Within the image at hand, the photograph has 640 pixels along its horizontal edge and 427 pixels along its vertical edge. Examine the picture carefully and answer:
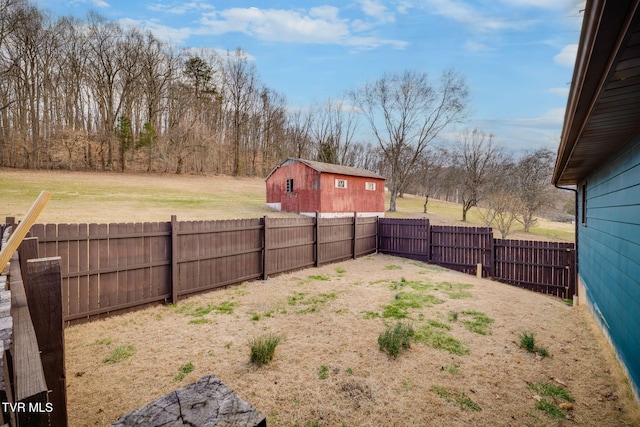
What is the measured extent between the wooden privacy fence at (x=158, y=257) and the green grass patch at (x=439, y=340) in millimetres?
4384

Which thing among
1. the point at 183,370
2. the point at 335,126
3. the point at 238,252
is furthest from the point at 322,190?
the point at 335,126

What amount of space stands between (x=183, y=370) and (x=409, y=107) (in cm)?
2799

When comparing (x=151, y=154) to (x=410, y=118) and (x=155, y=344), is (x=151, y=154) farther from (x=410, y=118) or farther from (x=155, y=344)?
(x=155, y=344)

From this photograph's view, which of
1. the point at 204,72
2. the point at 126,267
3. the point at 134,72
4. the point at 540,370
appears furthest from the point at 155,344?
the point at 204,72

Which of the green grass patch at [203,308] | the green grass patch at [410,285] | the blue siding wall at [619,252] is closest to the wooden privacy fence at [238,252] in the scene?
the green grass patch at [203,308]

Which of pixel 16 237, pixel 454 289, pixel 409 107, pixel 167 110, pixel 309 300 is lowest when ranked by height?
pixel 454 289

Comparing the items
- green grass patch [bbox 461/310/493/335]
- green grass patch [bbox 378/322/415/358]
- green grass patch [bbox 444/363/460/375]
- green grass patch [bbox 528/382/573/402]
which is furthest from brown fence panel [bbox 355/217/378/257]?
green grass patch [bbox 528/382/573/402]

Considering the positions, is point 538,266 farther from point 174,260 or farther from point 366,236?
point 174,260

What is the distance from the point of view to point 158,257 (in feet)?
19.3

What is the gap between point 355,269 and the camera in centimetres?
980

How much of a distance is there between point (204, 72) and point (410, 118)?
2428 centimetres

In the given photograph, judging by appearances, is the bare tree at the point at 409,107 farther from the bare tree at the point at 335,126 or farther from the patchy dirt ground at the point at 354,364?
the patchy dirt ground at the point at 354,364

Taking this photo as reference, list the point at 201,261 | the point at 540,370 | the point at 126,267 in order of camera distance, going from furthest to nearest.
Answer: the point at 201,261
the point at 126,267
the point at 540,370

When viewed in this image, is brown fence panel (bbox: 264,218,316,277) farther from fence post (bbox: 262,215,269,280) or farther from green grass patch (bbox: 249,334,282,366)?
green grass patch (bbox: 249,334,282,366)
